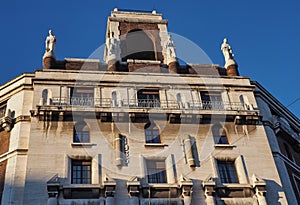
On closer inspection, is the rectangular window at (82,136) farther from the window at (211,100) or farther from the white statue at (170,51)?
the white statue at (170,51)

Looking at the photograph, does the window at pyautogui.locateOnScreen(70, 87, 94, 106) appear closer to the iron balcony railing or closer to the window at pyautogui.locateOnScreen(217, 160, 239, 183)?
the iron balcony railing

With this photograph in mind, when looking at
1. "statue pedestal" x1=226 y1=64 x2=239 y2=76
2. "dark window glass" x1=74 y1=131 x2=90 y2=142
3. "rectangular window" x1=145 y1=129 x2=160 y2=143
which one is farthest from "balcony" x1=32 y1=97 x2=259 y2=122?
"statue pedestal" x1=226 y1=64 x2=239 y2=76

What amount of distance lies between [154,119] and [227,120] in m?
6.04

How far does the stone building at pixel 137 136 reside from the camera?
96.8ft

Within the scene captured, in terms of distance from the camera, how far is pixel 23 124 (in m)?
33.0

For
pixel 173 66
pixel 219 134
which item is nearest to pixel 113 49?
pixel 173 66

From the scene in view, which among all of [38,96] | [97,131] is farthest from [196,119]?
[38,96]

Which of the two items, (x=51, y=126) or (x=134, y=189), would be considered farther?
(x=51, y=126)

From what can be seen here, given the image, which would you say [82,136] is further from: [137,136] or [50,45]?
[50,45]

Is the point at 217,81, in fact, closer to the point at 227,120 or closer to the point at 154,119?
the point at 227,120

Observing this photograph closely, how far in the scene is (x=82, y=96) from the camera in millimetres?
35438

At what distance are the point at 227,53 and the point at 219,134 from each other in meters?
10.4

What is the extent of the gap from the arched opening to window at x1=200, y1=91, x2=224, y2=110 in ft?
31.8

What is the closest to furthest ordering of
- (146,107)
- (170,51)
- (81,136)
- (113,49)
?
1. (81,136)
2. (146,107)
3. (113,49)
4. (170,51)
